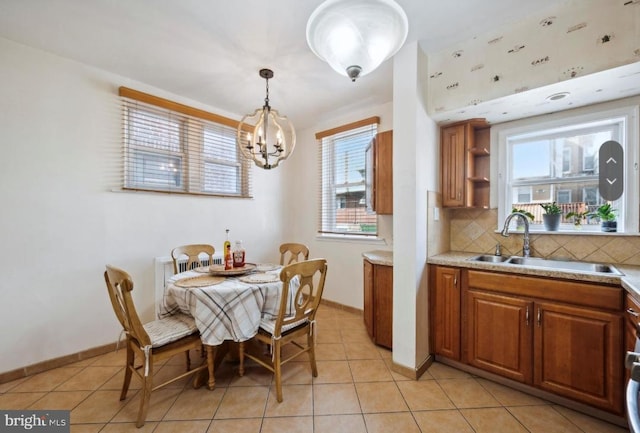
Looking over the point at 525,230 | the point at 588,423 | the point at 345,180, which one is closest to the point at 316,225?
the point at 345,180

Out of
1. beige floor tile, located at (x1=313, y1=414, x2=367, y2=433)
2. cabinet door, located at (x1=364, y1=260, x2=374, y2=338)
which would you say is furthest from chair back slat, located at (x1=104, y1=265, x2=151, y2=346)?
cabinet door, located at (x1=364, y1=260, x2=374, y2=338)

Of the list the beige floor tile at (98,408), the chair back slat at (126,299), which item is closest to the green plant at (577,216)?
the chair back slat at (126,299)

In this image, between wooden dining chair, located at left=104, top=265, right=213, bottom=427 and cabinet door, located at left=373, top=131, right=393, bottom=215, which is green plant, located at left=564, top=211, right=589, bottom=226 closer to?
cabinet door, located at left=373, top=131, right=393, bottom=215

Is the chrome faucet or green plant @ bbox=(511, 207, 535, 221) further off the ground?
green plant @ bbox=(511, 207, 535, 221)

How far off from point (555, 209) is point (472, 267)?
3.09 feet

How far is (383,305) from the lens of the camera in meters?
2.47

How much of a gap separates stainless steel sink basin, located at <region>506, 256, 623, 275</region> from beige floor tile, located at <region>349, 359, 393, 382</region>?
1372 millimetres

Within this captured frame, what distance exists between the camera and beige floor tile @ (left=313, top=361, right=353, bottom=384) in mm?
2010

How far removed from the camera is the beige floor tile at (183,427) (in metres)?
1.52

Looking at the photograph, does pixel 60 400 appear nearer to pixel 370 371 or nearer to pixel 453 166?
pixel 370 371

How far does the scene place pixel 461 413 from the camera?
1.66 meters

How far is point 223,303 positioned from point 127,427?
850 mm

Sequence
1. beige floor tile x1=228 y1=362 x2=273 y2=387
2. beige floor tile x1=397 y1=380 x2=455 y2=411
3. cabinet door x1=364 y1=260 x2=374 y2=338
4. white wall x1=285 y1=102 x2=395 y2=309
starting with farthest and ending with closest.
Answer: white wall x1=285 y1=102 x2=395 y2=309
cabinet door x1=364 y1=260 x2=374 y2=338
beige floor tile x1=228 y1=362 x2=273 y2=387
beige floor tile x1=397 y1=380 x2=455 y2=411

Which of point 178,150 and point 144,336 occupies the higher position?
point 178,150
